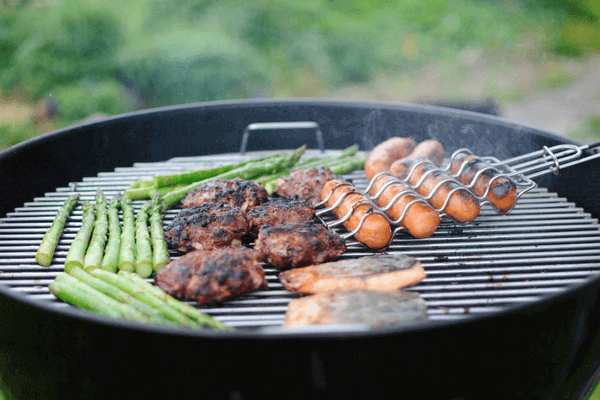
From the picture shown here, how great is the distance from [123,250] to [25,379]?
0.97 meters

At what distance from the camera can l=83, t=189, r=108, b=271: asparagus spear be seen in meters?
3.17

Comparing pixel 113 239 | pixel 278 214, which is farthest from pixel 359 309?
pixel 113 239

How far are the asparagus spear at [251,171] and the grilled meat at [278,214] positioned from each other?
0.77 metres

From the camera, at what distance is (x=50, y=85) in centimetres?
980

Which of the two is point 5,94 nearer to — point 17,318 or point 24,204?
point 24,204

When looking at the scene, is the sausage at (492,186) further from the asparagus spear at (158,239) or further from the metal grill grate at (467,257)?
the asparagus spear at (158,239)

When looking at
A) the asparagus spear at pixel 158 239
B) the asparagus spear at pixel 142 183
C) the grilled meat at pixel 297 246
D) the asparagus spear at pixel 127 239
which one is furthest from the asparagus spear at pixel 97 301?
the asparagus spear at pixel 142 183

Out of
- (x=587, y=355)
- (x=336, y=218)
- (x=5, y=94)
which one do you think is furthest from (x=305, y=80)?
(x=587, y=355)

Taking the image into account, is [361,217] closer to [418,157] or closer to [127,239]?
[418,157]

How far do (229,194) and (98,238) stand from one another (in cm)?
102

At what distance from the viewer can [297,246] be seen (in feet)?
10.5

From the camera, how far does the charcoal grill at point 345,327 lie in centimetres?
213

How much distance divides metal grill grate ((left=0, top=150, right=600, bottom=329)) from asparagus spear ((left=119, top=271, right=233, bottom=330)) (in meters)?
0.16

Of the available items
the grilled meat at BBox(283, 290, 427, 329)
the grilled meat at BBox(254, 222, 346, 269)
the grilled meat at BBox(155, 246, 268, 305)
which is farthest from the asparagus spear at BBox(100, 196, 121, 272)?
the grilled meat at BBox(283, 290, 427, 329)
